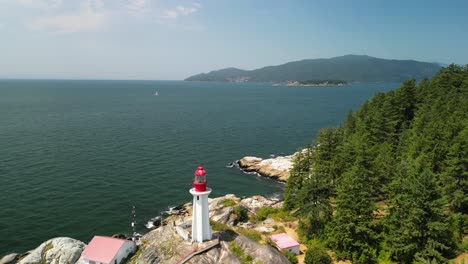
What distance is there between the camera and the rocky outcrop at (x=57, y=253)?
30391 millimetres

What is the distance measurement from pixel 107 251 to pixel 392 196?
1068 inches

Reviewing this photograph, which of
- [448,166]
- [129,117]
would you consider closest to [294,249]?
[448,166]

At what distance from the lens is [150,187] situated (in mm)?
55375

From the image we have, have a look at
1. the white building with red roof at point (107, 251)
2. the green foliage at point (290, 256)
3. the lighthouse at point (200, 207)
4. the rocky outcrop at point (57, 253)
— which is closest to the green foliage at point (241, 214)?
the green foliage at point (290, 256)

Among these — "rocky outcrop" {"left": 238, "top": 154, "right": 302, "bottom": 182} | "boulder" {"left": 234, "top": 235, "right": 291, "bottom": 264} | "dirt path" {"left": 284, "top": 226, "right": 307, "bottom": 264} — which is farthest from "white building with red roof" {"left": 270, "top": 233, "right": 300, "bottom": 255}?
"rocky outcrop" {"left": 238, "top": 154, "right": 302, "bottom": 182}

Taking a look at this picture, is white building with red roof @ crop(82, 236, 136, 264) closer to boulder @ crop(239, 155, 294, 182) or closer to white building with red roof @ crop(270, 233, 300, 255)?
white building with red roof @ crop(270, 233, 300, 255)

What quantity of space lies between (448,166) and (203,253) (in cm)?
Result: 2691

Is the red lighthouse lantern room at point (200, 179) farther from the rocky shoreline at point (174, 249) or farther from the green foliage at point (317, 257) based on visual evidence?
the green foliage at point (317, 257)

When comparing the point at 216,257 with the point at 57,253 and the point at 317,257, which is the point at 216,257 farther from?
the point at 57,253

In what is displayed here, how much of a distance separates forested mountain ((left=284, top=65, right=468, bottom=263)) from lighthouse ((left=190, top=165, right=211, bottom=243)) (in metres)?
12.6

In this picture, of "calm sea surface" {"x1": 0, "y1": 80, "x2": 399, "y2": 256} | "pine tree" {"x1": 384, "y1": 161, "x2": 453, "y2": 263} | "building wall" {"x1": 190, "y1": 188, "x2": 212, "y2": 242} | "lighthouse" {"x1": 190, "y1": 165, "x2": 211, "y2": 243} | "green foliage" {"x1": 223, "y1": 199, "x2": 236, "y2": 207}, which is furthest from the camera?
"green foliage" {"x1": 223, "y1": 199, "x2": 236, "y2": 207}

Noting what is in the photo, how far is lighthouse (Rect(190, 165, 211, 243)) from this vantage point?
23625 millimetres

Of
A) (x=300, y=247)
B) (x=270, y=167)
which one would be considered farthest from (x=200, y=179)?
(x=270, y=167)

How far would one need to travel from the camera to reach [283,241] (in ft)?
101
